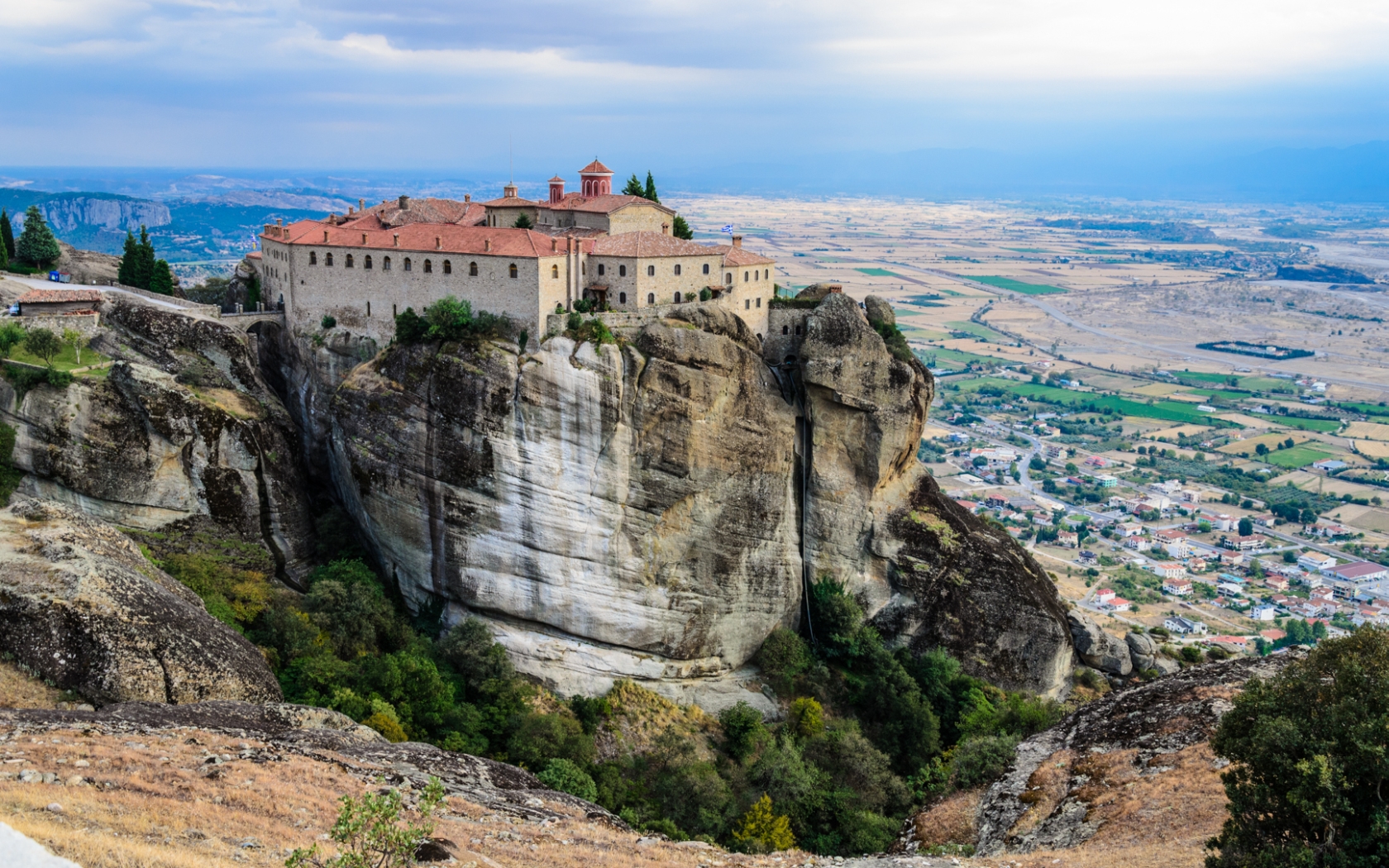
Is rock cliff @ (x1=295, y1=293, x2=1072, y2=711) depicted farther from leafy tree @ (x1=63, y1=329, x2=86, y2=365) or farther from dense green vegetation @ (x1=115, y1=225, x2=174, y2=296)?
dense green vegetation @ (x1=115, y1=225, x2=174, y2=296)

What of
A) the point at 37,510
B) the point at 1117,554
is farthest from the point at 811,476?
the point at 1117,554

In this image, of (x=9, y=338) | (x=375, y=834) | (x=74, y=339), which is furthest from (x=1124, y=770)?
(x=74, y=339)

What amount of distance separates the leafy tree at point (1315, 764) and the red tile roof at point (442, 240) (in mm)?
Answer: 36429

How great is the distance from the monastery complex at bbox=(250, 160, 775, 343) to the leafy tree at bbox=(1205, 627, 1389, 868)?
35617 millimetres

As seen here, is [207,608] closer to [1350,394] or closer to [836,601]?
[836,601]

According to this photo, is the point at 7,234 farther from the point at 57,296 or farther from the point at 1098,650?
the point at 1098,650

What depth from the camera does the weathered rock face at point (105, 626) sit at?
3244 cm

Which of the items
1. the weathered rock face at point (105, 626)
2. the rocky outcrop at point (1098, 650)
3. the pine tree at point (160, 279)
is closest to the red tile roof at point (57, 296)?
the pine tree at point (160, 279)

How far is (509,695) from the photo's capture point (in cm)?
4666

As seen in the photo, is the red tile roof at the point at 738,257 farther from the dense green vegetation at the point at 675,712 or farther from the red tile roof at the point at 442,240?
the dense green vegetation at the point at 675,712

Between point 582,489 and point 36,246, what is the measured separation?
41561mm

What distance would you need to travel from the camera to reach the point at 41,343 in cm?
4753

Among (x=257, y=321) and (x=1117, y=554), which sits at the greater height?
(x=257, y=321)

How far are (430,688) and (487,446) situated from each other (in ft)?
35.5
